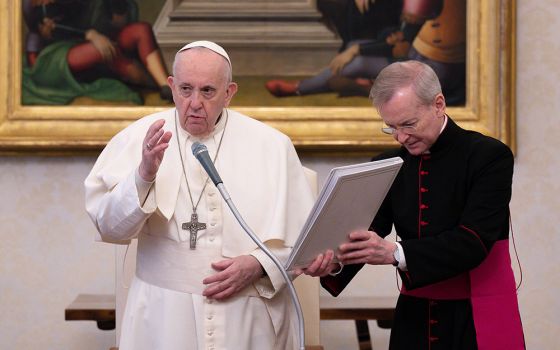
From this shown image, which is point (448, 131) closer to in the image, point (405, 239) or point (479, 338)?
point (405, 239)

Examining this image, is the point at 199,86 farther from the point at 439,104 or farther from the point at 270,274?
the point at 439,104

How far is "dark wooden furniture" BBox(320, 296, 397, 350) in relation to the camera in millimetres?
4184

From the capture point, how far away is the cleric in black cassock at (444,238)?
266 centimetres

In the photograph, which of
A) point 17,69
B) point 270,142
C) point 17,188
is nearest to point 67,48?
point 17,69

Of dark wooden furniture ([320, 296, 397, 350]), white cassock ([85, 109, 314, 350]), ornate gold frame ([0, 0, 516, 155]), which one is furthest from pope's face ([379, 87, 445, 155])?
ornate gold frame ([0, 0, 516, 155])

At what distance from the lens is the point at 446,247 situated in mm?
2646

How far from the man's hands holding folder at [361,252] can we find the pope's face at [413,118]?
30 cm

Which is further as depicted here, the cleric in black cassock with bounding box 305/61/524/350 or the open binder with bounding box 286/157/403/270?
Answer: the cleric in black cassock with bounding box 305/61/524/350

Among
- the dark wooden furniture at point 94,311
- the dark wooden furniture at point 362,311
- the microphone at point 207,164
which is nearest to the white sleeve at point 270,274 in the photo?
the microphone at point 207,164

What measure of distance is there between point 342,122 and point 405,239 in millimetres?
1809

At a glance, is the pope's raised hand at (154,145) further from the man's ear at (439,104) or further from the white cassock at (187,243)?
the man's ear at (439,104)

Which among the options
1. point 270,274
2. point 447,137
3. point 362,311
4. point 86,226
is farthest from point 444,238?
point 86,226

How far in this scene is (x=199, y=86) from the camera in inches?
115

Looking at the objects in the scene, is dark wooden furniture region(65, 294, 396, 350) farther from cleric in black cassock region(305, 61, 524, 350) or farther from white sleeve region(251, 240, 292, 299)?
cleric in black cassock region(305, 61, 524, 350)
